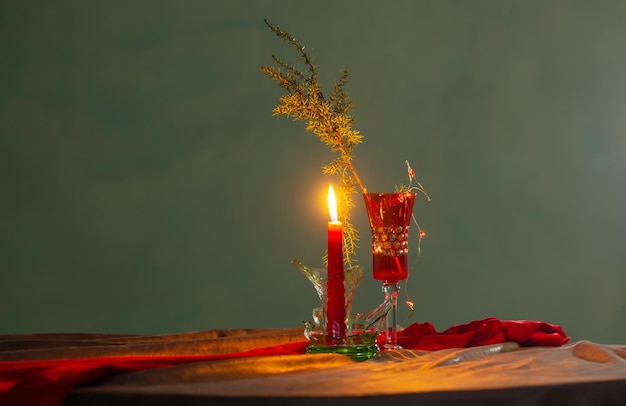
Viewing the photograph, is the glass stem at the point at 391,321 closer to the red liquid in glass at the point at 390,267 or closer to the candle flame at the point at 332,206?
the red liquid in glass at the point at 390,267

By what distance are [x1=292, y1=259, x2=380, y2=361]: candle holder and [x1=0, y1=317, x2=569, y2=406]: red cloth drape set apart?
54mm

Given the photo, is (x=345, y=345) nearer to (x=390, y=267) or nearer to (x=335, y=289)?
(x=335, y=289)

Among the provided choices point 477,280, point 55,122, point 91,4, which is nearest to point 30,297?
point 55,122

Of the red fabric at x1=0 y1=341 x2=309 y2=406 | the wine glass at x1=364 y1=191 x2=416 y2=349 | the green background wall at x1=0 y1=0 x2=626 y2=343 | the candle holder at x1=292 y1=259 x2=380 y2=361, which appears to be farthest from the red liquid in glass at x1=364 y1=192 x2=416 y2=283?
the green background wall at x1=0 y1=0 x2=626 y2=343

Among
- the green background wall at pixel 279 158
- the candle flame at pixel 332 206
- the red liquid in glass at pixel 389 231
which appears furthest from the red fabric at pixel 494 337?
the green background wall at pixel 279 158

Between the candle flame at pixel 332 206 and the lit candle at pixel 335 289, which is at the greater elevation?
the candle flame at pixel 332 206

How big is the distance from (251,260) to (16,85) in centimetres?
133

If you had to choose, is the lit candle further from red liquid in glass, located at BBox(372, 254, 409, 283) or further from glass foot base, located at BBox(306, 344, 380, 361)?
red liquid in glass, located at BBox(372, 254, 409, 283)

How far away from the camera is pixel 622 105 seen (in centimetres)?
434

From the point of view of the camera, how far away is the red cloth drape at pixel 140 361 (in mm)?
1147

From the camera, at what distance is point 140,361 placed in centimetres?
132

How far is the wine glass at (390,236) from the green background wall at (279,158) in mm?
2319

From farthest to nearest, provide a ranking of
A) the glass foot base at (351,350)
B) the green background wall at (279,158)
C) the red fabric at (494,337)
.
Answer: the green background wall at (279,158) → the red fabric at (494,337) → the glass foot base at (351,350)

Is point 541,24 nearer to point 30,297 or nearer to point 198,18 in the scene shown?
point 198,18
